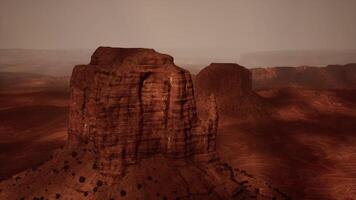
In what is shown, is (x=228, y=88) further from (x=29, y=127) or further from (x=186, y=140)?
(x=186, y=140)

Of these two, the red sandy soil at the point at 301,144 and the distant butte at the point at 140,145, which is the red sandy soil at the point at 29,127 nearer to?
the distant butte at the point at 140,145

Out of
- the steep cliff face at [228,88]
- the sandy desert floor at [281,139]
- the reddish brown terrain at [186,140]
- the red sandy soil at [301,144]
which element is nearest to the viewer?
the reddish brown terrain at [186,140]

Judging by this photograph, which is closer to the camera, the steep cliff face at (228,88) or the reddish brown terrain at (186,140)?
the reddish brown terrain at (186,140)

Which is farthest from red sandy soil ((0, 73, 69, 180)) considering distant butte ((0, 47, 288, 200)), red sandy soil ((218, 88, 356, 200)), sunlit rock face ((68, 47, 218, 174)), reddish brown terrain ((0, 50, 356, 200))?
red sandy soil ((218, 88, 356, 200))

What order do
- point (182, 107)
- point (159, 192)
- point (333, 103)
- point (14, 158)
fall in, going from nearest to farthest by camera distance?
point (159, 192) → point (182, 107) → point (14, 158) → point (333, 103)

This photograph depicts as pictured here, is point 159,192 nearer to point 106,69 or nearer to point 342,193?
point 106,69

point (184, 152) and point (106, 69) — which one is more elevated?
point (106, 69)

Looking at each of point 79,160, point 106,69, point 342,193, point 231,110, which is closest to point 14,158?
point 79,160

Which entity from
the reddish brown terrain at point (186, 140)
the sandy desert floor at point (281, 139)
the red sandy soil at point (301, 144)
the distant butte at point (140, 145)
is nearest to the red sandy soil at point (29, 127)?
the sandy desert floor at point (281, 139)
